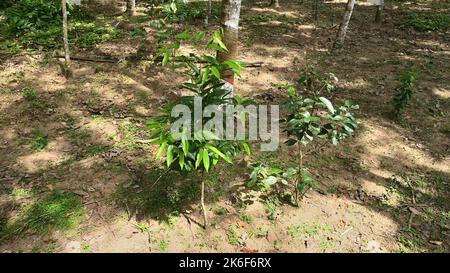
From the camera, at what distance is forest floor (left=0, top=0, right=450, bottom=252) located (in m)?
4.65

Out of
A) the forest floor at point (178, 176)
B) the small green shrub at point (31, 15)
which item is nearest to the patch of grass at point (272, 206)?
the forest floor at point (178, 176)

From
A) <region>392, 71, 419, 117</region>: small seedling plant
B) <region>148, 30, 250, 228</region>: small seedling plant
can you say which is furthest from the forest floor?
<region>148, 30, 250, 228</region>: small seedling plant

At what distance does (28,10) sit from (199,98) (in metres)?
9.16

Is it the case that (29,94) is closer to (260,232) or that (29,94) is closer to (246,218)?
(246,218)

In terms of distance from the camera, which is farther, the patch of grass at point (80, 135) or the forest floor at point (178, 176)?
the patch of grass at point (80, 135)

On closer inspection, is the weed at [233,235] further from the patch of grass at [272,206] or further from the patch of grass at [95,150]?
the patch of grass at [95,150]

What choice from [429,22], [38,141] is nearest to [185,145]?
[38,141]

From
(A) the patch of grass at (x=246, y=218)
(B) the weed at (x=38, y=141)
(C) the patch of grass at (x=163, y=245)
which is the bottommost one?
(C) the patch of grass at (x=163, y=245)

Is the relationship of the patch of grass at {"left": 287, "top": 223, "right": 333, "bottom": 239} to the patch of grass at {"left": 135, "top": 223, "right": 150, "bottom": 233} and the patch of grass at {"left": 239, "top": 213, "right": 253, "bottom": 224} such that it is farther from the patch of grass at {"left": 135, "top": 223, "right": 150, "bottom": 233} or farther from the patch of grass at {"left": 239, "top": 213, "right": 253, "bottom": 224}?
the patch of grass at {"left": 135, "top": 223, "right": 150, "bottom": 233}

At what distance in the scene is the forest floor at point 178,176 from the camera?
15.3ft

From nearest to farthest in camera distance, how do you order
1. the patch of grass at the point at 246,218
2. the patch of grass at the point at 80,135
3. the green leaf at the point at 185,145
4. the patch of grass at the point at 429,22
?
the green leaf at the point at 185,145 < the patch of grass at the point at 246,218 < the patch of grass at the point at 80,135 < the patch of grass at the point at 429,22

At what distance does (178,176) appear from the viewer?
5492 mm

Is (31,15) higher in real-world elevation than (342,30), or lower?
lower
